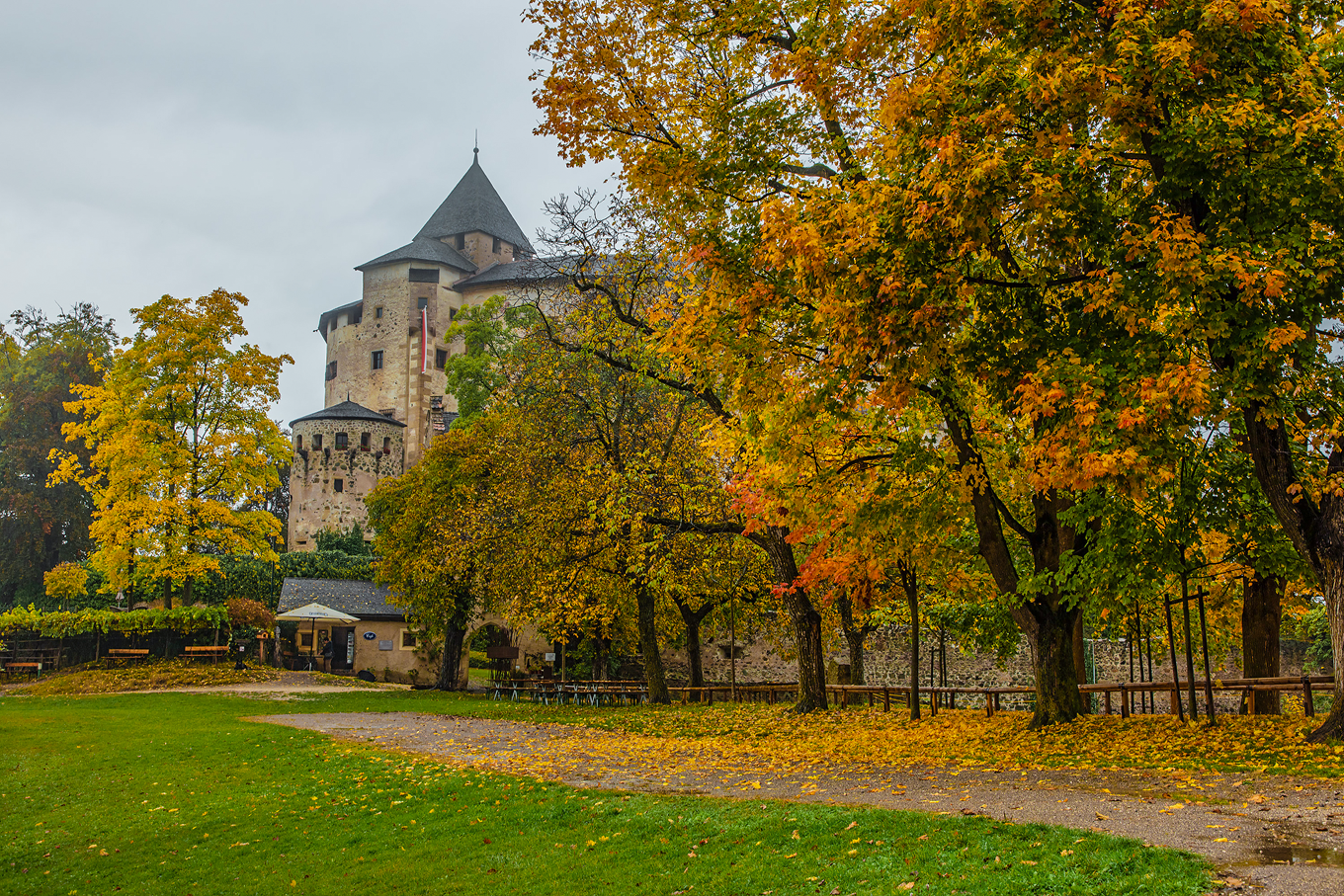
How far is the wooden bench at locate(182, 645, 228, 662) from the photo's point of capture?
99.2 feet

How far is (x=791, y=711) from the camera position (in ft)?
62.1

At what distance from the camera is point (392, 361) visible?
70875mm

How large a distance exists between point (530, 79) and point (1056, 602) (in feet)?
32.7

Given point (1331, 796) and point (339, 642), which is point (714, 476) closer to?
point (1331, 796)

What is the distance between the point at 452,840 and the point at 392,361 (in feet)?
214

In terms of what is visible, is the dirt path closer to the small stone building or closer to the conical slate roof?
the small stone building

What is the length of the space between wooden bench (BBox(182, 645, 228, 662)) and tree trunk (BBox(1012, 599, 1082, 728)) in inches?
977

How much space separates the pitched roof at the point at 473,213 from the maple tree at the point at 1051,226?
67037 millimetres

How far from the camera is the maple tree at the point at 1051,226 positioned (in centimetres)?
860

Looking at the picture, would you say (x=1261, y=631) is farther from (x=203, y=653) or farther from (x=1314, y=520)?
(x=203, y=653)

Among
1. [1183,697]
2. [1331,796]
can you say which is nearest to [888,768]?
[1331,796]

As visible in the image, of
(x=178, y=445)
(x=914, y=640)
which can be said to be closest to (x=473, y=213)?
(x=178, y=445)

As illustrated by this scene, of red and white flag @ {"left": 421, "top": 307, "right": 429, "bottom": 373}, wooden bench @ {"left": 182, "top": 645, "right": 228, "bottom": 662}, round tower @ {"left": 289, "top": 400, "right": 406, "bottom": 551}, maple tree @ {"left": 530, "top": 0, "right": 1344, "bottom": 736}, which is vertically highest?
red and white flag @ {"left": 421, "top": 307, "right": 429, "bottom": 373}

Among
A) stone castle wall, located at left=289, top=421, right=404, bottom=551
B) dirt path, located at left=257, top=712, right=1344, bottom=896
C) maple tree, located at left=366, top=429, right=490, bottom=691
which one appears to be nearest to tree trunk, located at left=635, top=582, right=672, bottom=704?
maple tree, located at left=366, top=429, right=490, bottom=691
